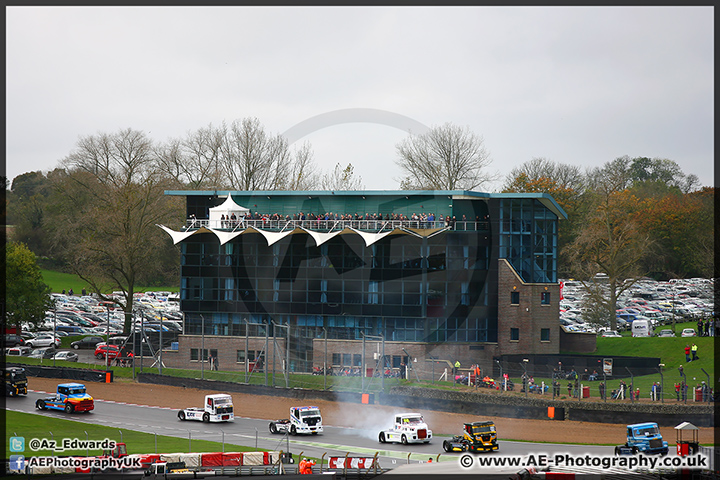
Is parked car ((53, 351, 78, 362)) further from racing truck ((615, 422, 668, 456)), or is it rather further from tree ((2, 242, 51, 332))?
racing truck ((615, 422, 668, 456))

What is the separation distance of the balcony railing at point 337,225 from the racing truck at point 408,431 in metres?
24.9

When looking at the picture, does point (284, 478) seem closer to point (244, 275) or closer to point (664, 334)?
point (244, 275)

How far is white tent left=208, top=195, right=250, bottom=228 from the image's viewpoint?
73.9 m

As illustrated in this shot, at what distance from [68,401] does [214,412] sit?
1058 centimetres

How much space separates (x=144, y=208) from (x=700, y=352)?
61.0 meters

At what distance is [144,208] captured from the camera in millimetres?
90500

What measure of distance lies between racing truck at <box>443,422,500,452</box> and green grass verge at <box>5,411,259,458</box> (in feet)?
37.7

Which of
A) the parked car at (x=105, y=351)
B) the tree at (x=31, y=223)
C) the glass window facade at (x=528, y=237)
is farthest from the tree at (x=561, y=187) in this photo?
the tree at (x=31, y=223)

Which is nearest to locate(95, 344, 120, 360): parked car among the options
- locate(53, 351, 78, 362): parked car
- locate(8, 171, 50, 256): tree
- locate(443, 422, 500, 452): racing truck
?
locate(53, 351, 78, 362): parked car

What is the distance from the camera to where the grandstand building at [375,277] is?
223 ft

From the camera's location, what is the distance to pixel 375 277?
226 ft

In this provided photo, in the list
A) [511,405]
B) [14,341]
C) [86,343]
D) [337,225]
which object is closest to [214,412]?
[511,405]

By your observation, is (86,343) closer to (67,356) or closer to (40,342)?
(40,342)

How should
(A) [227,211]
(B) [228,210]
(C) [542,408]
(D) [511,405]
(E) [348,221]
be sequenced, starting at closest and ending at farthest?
(C) [542,408]
(D) [511,405]
(E) [348,221]
(B) [228,210]
(A) [227,211]
